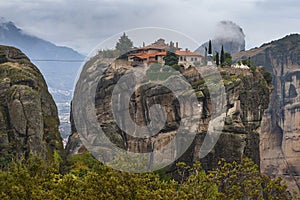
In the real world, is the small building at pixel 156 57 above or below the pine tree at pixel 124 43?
below

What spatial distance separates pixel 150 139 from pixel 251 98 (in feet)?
43.2

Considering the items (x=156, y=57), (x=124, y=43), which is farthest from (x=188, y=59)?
(x=124, y=43)

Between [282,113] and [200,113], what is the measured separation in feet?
212

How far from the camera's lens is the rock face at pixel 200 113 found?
185 ft

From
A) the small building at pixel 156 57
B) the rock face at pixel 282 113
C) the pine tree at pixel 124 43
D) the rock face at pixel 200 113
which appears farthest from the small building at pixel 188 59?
the rock face at pixel 282 113

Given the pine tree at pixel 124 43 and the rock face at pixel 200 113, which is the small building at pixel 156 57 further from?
the pine tree at pixel 124 43

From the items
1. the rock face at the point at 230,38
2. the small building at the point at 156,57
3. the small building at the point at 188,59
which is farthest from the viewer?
the rock face at the point at 230,38

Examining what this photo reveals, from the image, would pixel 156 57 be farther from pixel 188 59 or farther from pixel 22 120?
pixel 22 120

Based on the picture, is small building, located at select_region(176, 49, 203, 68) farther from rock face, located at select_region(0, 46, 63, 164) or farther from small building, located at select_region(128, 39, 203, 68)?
rock face, located at select_region(0, 46, 63, 164)

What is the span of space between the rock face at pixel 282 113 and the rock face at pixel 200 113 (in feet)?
165

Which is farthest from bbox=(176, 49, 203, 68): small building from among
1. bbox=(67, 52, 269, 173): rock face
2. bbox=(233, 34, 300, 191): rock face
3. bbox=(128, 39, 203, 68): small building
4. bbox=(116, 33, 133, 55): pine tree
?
bbox=(233, 34, 300, 191): rock face

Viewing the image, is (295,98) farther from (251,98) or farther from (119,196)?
(119,196)

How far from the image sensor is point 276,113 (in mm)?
118688

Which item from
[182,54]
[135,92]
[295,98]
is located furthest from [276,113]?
[135,92]
